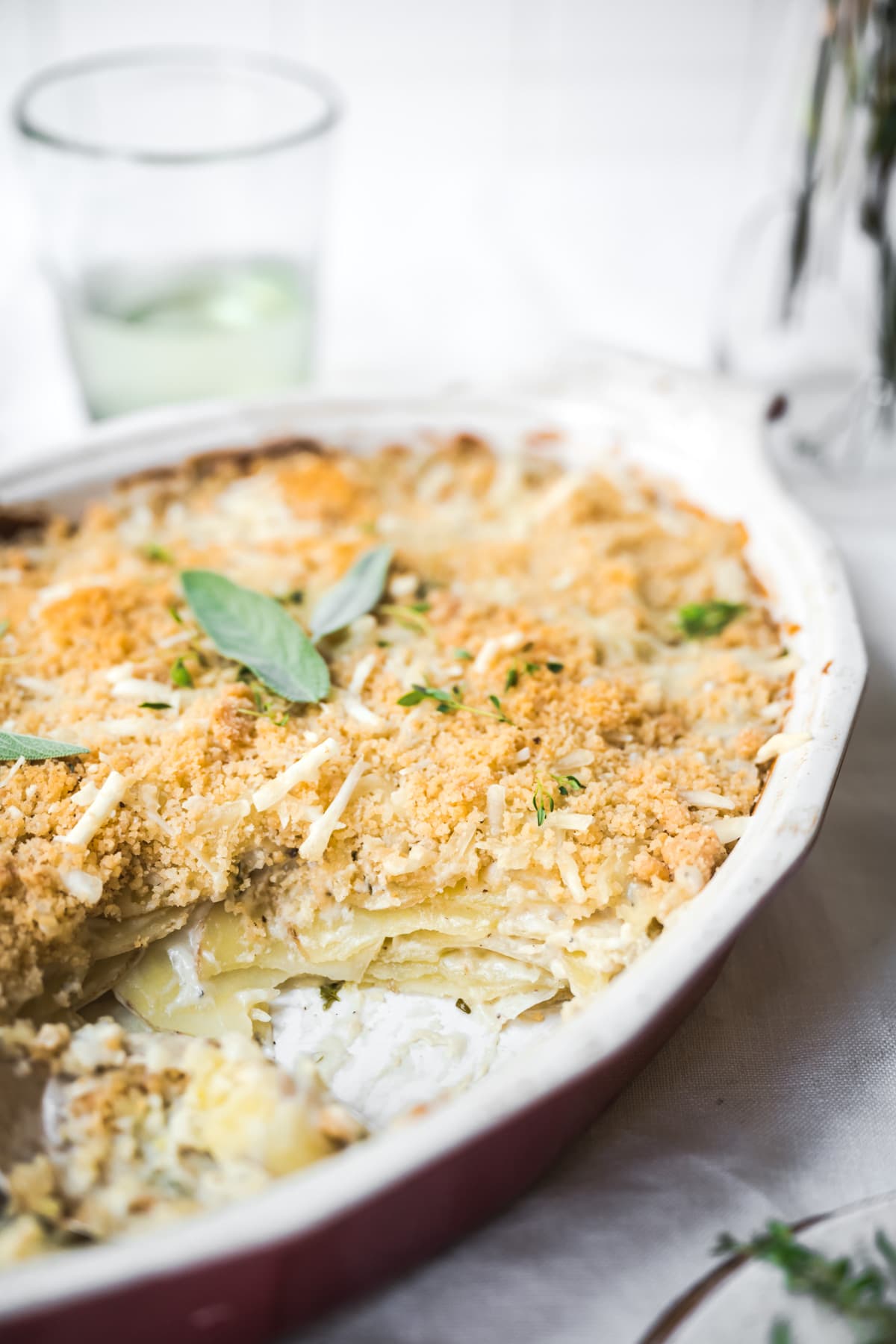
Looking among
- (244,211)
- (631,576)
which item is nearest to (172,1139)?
(631,576)

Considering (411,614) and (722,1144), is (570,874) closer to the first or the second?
(722,1144)

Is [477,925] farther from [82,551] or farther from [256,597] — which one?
[82,551]

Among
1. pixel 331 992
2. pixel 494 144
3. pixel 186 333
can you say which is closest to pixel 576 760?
pixel 331 992

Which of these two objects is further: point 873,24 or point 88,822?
point 873,24

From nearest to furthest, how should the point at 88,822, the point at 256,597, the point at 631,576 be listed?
the point at 88,822 → the point at 256,597 → the point at 631,576

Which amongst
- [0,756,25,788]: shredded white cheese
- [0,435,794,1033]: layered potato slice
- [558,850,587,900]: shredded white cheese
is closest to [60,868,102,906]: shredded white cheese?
[0,435,794,1033]: layered potato slice

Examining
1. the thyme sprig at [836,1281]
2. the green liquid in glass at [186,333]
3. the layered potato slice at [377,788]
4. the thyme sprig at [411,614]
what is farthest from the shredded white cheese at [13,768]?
the green liquid in glass at [186,333]

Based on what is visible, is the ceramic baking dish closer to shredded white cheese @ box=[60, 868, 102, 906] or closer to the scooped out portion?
the scooped out portion
